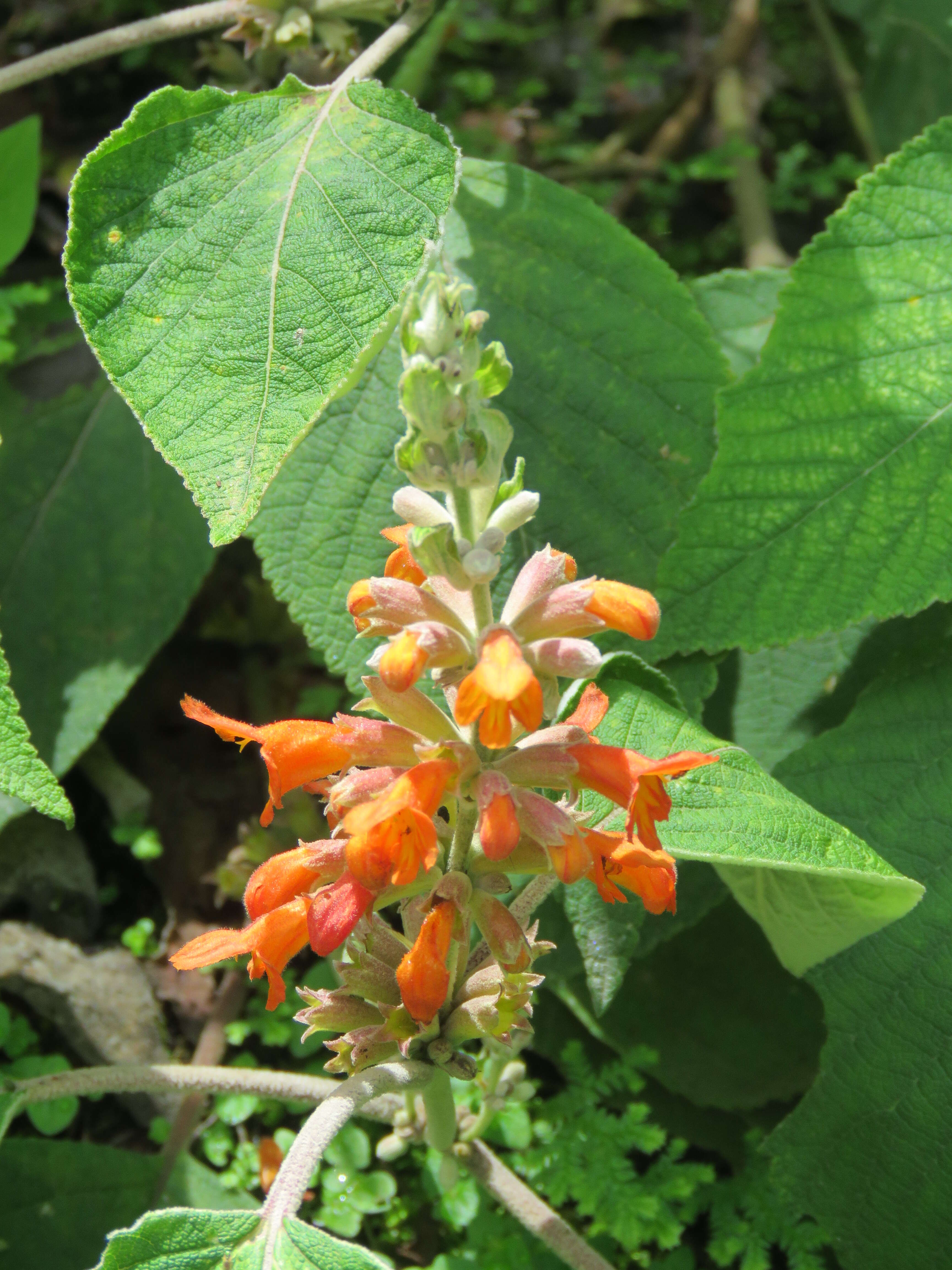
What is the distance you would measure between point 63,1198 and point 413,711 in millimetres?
1251

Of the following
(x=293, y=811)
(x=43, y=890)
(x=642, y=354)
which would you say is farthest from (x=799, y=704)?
(x=43, y=890)

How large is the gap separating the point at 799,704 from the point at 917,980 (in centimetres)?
58

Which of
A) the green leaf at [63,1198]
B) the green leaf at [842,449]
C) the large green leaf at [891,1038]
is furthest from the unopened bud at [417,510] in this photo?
the green leaf at [63,1198]

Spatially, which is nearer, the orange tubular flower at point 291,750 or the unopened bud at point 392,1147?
the orange tubular flower at point 291,750

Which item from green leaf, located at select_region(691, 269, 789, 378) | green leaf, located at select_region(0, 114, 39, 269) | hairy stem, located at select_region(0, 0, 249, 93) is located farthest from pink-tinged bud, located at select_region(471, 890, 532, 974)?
green leaf, located at select_region(0, 114, 39, 269)

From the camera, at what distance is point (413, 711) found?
3.89 ft

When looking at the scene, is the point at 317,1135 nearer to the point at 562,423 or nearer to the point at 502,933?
the point at 502,933

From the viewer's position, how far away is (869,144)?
3082 mm

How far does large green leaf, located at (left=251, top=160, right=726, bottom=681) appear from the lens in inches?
68.5

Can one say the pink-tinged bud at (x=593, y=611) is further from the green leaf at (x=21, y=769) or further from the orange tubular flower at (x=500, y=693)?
the green leaf at (x=21, y=769)

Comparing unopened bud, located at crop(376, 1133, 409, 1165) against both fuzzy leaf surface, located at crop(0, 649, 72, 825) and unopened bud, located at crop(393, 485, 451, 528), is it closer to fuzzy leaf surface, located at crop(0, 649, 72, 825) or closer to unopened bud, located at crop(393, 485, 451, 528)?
fuzzy leaf surface, located at crop(0, 649, 72, 825)

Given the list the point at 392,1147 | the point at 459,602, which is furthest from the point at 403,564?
the point at 392,1147

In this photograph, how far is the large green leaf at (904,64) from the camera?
2.97 m

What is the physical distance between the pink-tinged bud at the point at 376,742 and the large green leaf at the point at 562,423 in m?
0.55
